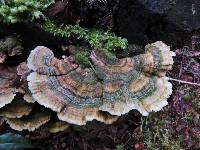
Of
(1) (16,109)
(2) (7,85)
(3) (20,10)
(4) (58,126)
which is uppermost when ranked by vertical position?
(3) (20,10)

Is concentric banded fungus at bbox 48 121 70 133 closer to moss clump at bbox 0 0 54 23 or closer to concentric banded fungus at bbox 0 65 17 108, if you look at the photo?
concentric banded fungus at bbox 0 65 17 108

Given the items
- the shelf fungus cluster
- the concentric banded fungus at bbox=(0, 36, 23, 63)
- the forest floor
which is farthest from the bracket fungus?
the forest floor

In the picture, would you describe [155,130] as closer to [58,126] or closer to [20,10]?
[58,126]

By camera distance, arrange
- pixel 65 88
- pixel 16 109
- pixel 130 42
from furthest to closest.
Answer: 1. pixel 130 42
2. pixel 16 109
3. pixel 65 88

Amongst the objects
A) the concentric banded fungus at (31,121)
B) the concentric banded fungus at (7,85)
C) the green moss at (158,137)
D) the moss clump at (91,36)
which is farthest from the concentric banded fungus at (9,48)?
the green moss at (158,137)

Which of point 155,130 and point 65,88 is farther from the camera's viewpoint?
point 155,130

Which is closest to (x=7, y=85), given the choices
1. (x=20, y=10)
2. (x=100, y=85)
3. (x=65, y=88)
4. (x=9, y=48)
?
(x=9, y=48)

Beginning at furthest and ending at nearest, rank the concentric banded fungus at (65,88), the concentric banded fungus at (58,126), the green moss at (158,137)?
the green moss at (158,137)
the concentric banded fungus at (58,126)
the concentric banded fungus at (65,88)

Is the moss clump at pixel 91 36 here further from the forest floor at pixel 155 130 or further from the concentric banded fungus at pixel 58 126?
the concentric banded fungus at pixel 58 126
